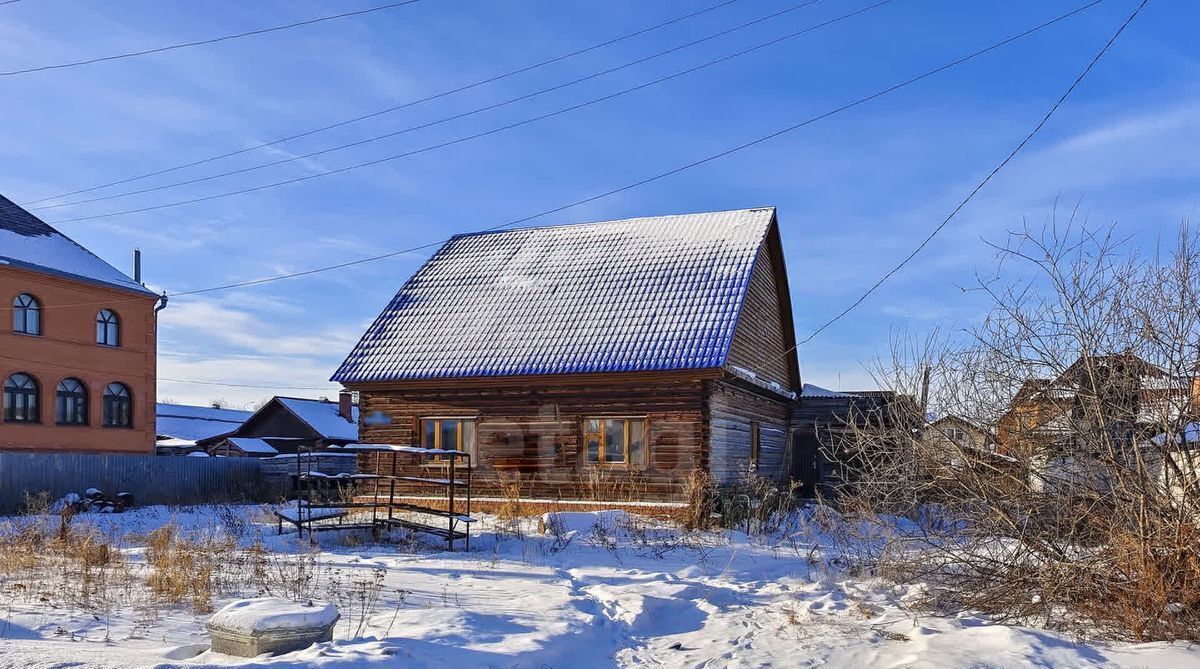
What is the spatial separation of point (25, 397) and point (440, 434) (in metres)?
14.5

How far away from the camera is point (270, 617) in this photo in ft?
22.8

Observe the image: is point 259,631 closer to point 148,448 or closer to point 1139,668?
point 1139,668

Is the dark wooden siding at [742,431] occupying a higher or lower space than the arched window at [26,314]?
lower

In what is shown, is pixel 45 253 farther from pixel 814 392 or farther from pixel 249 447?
pixel 814 392

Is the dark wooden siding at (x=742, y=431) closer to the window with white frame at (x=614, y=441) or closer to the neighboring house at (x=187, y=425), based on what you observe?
the window with white frame at (x=614, y=441)

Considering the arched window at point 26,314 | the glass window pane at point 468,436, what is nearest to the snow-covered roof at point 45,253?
the arched window at point 26,314

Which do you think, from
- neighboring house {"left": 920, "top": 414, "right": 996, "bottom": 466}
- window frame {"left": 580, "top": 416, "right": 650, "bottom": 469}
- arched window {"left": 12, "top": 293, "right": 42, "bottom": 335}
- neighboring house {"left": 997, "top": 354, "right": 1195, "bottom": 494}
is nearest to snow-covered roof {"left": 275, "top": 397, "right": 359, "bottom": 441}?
arched window {"left": 12, "top": 293, "right": 42, "bottom": 335}

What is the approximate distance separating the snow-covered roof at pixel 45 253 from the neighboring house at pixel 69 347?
3 cm

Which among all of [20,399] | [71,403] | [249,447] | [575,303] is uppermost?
[575,303]

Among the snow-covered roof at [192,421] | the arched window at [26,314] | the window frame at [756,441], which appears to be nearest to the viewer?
the window frame at [756,441]

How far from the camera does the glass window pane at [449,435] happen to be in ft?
66.6

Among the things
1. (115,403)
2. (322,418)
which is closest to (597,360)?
(115,403)

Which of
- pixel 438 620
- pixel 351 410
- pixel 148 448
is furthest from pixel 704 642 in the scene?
pixel 351 410

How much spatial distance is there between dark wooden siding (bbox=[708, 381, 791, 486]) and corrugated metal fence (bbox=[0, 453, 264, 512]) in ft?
46.3
